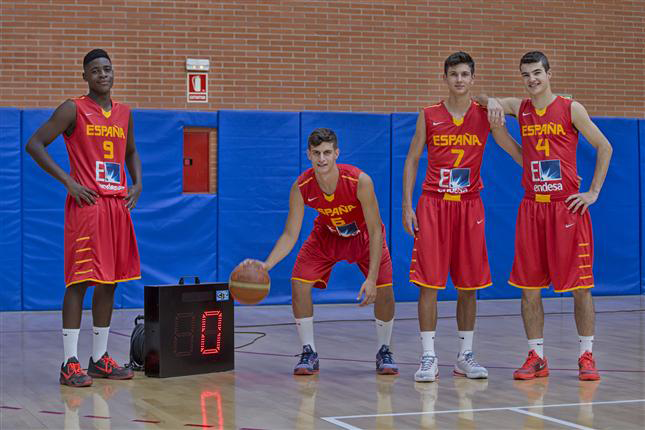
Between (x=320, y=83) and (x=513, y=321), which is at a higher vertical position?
(x=320, y=83)

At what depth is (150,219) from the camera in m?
9.92

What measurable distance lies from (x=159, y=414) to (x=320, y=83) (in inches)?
257

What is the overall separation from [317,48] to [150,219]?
2626mm

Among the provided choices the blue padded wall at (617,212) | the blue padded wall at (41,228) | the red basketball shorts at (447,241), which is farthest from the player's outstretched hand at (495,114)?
the blue padded wall at (617,212)

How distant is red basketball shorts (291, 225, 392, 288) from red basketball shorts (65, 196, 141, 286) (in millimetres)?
1083

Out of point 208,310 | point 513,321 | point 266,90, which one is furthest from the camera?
point 266,90

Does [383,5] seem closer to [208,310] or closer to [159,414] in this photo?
[208,310]

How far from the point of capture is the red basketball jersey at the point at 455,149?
5609 millimetres

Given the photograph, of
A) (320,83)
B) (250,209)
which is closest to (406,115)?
(320,83)

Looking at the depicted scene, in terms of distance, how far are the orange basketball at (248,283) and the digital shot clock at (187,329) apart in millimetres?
552

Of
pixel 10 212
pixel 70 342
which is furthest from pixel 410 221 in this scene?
pixel 10 212

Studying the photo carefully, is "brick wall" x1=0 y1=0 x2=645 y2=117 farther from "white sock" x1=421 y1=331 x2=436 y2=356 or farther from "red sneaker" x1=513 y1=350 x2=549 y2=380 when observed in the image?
"red sneaker" x1=513 y1=350 x2=549 y2=380

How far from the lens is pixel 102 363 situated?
5734 mm

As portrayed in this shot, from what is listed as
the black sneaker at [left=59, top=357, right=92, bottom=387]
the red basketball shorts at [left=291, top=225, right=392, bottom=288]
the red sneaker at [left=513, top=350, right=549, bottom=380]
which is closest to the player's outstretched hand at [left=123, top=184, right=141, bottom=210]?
the black sneaker at [left=59, top=357, right=92, bottom=387]
